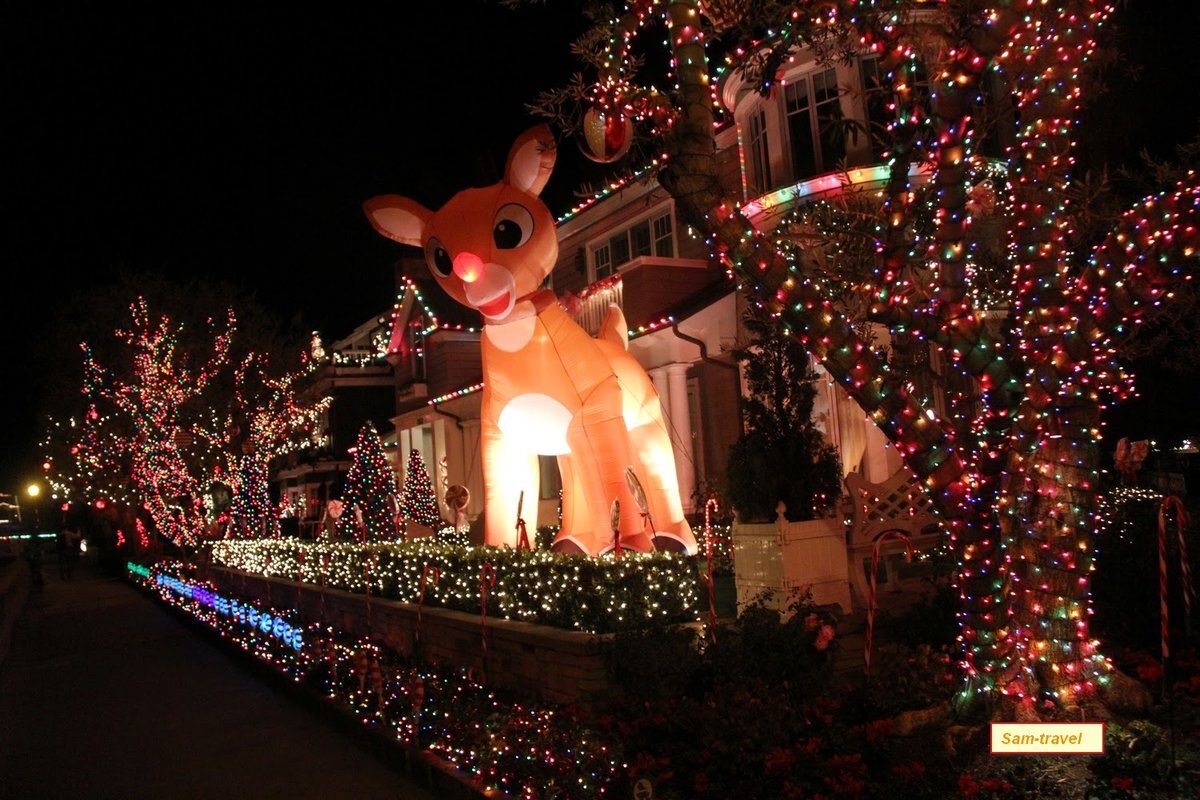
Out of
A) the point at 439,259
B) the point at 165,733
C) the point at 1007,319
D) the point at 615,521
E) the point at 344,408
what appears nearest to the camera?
the point at 1007,319

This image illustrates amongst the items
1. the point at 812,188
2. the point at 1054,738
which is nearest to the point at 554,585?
the point at 1054,738

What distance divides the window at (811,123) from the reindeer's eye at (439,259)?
6.22 meters

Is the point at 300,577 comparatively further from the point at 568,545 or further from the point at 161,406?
the point at 161,406

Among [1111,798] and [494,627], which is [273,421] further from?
[1111,798]

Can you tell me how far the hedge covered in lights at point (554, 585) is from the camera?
26.9 feet

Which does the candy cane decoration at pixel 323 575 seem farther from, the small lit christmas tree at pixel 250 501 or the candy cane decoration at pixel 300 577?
the small lit christmas tree at pixel 250 501

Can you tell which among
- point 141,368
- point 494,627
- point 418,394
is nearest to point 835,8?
point 494,627

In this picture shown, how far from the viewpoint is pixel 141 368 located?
27.1m

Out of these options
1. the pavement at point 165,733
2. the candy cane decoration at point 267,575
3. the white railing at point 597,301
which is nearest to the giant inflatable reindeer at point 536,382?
the pavement at point 165,733

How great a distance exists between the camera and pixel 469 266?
10.3 m

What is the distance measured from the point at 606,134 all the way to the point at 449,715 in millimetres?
4116

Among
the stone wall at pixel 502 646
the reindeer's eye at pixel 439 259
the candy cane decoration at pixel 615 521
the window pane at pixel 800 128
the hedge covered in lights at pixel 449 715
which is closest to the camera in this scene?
the hedge covered in lights at pixel 449 715

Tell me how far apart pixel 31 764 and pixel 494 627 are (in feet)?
13.3

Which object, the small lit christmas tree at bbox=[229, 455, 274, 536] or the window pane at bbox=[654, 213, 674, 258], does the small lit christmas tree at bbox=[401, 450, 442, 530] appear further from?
the small lit christmas tree at bbox=[229, 455, 274, 536]
